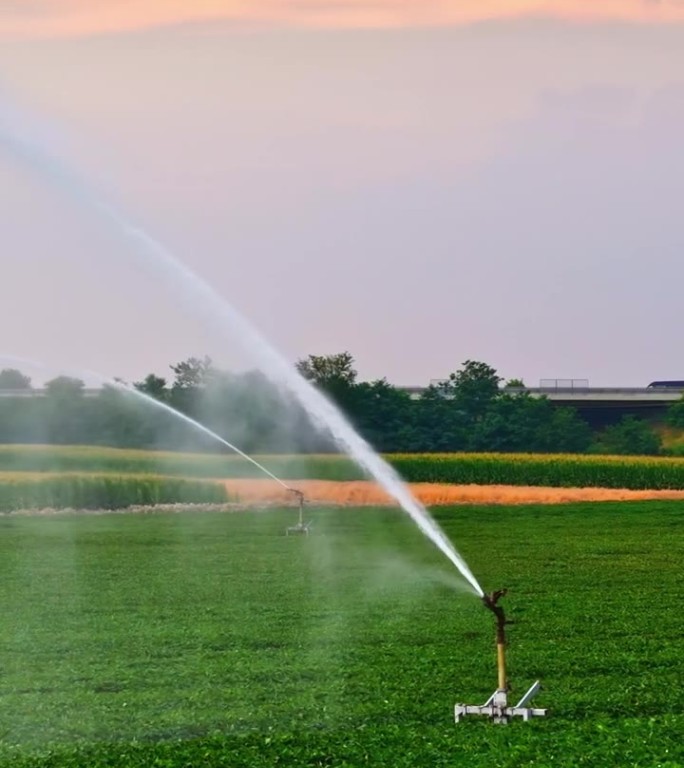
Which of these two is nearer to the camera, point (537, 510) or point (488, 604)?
point (488, 604)

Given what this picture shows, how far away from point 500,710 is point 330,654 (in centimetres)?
534

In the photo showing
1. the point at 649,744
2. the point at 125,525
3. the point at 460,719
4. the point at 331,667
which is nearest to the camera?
the point at 649,744

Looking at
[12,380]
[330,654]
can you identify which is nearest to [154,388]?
[12,380]

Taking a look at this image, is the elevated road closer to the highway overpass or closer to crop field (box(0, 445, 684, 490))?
the highway overpass

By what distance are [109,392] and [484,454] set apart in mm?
16608

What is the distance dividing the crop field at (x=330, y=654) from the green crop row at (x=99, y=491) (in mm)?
12945

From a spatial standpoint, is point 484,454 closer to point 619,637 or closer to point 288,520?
point 288,520

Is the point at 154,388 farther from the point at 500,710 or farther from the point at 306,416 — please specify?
the point at 500,710

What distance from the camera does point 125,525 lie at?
48.4 metres

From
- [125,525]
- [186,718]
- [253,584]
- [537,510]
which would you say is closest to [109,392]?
[125,525]

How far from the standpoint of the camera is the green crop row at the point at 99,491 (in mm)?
53656

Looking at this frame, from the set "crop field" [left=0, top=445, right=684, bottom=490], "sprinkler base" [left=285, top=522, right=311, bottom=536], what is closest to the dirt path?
"crop field" [left=0, top=445, right=684, bottom=490]

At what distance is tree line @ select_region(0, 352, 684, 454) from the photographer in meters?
44.3

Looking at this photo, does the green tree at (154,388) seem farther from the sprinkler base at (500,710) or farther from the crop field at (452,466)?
the sprinkler base at (500,710)
